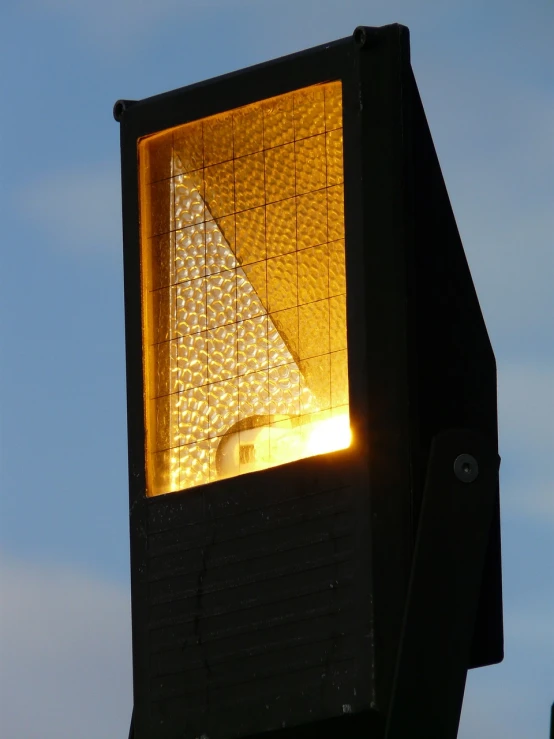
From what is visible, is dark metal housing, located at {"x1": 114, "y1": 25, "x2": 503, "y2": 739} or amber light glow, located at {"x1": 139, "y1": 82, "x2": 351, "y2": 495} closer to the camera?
dark metal housing, located at {"x1": 114, "y1": 25, "x2": 503, "y2": 739}

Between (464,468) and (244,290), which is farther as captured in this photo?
(244,290)

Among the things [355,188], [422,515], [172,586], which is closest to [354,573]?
[422,515]

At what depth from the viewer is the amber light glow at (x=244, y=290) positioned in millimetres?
3346

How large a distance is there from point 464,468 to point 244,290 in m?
0.57

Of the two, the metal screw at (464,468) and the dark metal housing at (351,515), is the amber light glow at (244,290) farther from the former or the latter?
the metal screw at (464,468)

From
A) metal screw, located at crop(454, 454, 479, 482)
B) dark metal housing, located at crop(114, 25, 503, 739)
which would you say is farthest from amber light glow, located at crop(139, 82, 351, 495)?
metal screw, located at crop(454, 454, 479, 482)

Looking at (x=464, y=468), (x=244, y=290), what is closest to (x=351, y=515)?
(x=464, y=468)

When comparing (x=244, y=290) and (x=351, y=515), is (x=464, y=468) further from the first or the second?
(x=244, y=290)

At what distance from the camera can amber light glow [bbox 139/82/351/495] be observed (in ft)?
11.0

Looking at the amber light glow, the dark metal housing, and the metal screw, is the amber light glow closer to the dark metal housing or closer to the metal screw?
the dark metal housing

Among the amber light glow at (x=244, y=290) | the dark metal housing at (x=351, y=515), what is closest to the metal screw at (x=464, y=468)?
the dark metal housing at (x=351, y=515)

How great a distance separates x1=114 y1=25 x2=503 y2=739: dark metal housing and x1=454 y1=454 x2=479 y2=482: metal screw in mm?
55

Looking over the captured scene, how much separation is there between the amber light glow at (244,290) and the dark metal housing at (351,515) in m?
0.07

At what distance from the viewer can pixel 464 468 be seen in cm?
317
